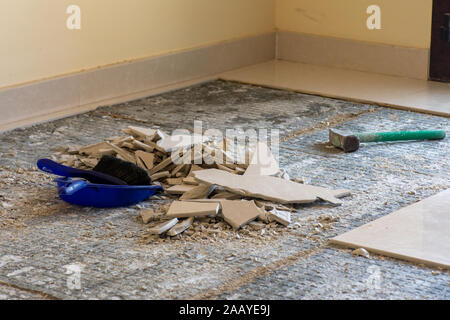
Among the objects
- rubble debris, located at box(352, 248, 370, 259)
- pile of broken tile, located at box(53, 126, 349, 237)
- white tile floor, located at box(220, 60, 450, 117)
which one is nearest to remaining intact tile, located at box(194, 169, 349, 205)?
pile of broken tile, located at box(53, 126, 349, 237)

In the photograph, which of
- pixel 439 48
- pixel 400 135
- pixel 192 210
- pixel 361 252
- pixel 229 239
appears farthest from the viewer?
pixel 439 48

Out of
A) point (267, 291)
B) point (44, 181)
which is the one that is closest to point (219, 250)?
point (267, 291)

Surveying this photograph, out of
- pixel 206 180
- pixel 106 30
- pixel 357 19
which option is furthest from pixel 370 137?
pixel 357 19

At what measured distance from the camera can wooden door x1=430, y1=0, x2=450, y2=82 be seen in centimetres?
518

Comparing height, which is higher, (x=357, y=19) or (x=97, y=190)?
(x=357, y=19)

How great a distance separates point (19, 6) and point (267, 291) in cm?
255

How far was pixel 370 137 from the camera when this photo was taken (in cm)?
387

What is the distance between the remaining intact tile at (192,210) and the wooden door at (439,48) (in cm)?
280

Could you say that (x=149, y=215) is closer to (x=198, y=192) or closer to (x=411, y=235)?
(x=198, y=192)

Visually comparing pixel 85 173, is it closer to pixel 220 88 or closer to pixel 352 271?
pixel 352 271

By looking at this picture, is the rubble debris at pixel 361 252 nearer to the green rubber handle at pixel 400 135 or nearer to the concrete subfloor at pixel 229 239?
the concrete subfloor at pixel 229 239

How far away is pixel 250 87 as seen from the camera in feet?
17.2

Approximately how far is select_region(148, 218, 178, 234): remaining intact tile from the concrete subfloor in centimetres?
4

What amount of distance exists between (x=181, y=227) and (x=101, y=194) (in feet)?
1.29
